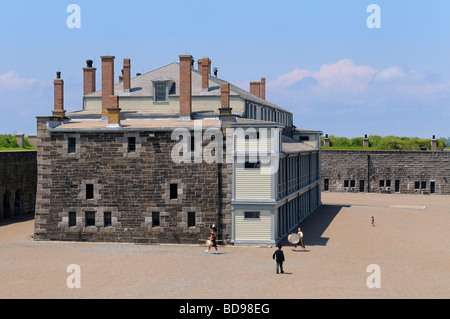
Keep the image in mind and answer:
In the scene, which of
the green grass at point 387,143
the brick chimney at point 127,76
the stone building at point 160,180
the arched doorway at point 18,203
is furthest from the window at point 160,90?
the green grass at point 387,143

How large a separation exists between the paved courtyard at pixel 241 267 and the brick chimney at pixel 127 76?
15.9 meters

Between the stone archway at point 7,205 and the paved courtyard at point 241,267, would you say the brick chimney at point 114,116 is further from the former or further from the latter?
the stone archway at point 7,205

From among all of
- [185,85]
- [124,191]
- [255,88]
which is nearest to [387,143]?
[255,88]

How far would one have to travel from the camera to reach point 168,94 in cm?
5166

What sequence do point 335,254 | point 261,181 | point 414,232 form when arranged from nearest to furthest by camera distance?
point 335,254 < point 261,181 < point 414,232

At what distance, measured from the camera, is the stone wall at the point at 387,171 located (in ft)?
255

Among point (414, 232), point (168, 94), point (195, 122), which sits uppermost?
point (168, 94)

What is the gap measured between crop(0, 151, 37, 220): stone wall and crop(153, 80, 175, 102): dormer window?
553 inches

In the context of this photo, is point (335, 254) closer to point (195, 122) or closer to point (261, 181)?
point (261, 181)

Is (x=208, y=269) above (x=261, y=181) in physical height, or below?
below

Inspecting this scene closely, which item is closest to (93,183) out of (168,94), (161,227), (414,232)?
(161,227)

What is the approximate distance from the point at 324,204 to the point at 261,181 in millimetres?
29032

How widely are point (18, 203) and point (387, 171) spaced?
162ft

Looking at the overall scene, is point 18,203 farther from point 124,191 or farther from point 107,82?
point 124,191
